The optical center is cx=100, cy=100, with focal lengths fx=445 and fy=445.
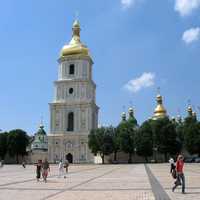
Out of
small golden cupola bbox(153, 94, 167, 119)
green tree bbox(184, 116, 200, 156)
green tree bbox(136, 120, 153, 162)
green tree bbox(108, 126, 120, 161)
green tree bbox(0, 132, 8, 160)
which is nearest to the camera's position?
green tree bbox(184, 116, 200, 156)

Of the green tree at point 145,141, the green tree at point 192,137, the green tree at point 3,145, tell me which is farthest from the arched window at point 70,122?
the green tree at point 192,137

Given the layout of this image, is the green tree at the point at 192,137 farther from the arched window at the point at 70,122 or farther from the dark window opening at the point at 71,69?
the dark window opening at the point at 71,69

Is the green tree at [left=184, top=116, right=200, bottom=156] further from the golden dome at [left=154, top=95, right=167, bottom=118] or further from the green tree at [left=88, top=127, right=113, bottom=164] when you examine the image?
the golden dome at [left=154, top=95, right=167, bottom=118]

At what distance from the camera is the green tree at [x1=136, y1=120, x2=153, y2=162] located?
89000 millimetres

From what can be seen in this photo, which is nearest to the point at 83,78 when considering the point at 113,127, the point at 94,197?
the point at 113,127

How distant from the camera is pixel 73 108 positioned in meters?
96.9

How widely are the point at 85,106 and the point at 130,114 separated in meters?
33.7

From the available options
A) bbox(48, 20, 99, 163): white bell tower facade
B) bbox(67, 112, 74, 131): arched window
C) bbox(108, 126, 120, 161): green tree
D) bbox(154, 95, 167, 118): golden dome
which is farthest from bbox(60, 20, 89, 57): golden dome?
bbox(154, 95, 167, 118): golden dome

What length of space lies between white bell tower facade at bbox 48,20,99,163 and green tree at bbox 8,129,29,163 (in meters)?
8.62

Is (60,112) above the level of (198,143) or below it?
above

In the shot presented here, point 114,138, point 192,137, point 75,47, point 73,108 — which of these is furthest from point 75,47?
point 192,137

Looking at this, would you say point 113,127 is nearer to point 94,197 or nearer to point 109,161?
point 109,161

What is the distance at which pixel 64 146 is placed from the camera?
94250 millimetres

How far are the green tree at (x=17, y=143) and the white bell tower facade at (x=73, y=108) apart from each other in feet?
28.3
